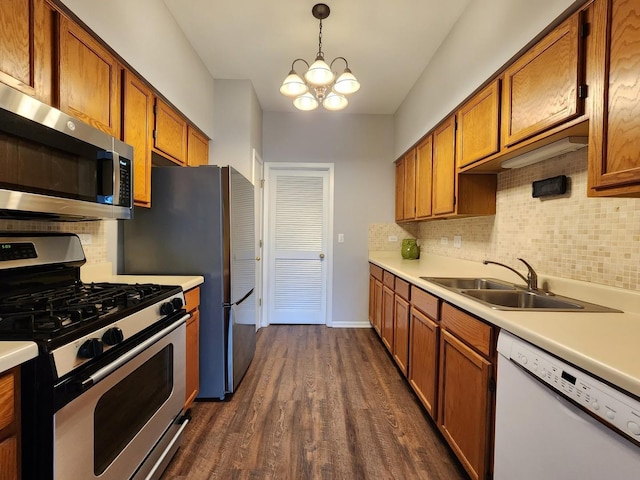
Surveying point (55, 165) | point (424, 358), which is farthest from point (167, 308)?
point (424, 358)

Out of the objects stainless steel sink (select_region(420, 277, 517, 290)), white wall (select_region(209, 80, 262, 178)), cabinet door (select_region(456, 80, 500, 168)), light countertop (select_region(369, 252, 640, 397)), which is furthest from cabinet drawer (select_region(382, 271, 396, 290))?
white wall (select_region(209, 80, 262, 178))

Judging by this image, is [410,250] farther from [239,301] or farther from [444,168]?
[239,301]

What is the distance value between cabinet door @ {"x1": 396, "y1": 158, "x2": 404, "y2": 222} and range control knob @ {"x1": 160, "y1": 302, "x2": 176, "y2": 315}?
2648 mm

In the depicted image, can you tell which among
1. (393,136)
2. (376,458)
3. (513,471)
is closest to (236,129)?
(393,136)

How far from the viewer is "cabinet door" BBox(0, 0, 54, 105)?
103cm

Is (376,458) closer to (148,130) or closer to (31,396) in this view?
(31,396)

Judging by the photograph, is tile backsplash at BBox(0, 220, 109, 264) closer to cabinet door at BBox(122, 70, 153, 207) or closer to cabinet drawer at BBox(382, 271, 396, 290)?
cabinet door at BBox(122, 70, 153, 207)

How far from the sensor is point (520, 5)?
145cm

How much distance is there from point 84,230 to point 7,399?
1.21 meters

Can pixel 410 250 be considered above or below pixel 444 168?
below

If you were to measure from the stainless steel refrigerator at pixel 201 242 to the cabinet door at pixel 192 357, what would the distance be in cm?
10

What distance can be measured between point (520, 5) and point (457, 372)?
1766mm

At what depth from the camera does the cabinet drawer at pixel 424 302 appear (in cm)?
175

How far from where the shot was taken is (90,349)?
0.93m
